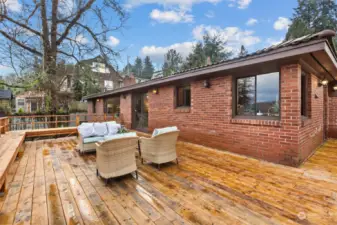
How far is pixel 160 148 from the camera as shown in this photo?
3287 millimetres

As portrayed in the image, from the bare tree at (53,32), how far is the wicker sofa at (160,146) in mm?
6410

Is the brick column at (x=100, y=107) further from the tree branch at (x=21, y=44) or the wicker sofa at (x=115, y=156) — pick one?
the wicker sofa at (x=115, y=156)

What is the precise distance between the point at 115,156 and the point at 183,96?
4083mm

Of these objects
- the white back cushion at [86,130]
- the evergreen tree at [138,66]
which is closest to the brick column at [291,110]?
the white back cushion at [86,130]

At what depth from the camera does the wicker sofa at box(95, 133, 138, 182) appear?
2.59 m

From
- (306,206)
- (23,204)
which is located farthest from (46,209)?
(306,206)

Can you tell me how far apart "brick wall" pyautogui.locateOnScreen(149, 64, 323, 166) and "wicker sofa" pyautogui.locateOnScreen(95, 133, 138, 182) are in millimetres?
2885

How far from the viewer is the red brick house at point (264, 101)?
332 cm

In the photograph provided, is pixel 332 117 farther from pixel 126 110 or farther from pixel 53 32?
pixel 53 32

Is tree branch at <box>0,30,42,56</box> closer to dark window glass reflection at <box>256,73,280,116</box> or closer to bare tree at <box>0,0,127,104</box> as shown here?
bare tree at <box>0,0,127,104</box>

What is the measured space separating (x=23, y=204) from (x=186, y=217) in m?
2.17

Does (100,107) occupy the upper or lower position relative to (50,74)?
lower

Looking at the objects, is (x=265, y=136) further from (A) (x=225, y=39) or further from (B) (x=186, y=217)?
(A) (x=225, y=39)

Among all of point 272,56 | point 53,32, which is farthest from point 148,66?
point 272,56
